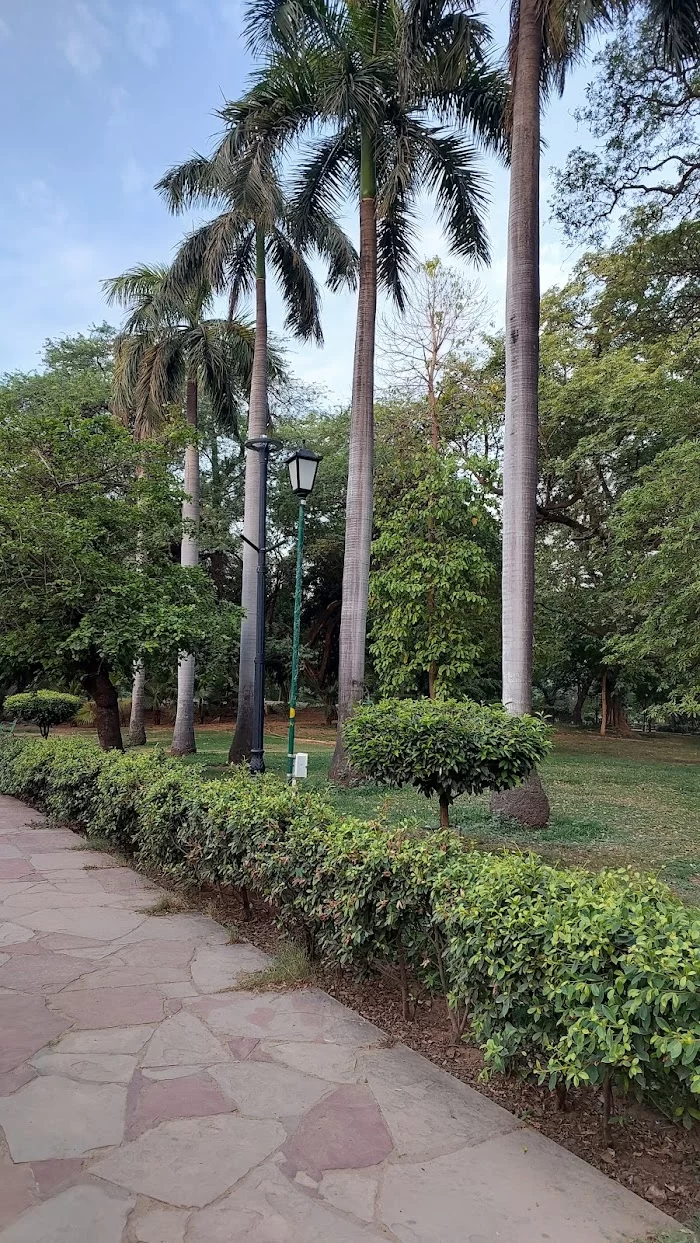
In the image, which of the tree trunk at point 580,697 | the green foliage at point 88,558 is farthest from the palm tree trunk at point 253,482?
the tree trunk at point 580,697

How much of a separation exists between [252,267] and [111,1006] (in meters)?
12.0

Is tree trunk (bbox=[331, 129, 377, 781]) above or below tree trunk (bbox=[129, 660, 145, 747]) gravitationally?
above

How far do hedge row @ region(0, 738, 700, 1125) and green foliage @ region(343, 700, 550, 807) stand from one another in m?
0.67

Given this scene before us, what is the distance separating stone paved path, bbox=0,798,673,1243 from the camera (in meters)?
1.77

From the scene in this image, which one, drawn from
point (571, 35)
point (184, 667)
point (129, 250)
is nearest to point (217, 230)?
point (129, 250)

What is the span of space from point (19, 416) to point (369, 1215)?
27.9 feet

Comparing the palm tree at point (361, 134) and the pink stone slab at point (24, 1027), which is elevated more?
the palm tree at point (361, 134)

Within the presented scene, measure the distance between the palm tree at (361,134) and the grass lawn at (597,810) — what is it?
1659 millimetres

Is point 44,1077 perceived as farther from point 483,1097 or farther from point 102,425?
point 102,425

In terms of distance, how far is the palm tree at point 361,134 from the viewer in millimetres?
8891

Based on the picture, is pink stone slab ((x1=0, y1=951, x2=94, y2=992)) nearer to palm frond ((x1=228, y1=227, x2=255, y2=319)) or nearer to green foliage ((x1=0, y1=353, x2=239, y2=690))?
green foliage ((x1=0, y1=353, x2=239, y2=690))

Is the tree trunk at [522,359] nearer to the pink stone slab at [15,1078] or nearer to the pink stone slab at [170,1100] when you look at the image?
the pink stone slab at [170,1100]

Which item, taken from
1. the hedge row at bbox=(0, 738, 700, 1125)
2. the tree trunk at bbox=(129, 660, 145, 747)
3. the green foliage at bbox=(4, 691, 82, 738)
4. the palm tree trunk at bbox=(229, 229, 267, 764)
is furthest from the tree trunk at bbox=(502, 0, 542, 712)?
the green foliage at bbox=(4, 691, 82, 738)

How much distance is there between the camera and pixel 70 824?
7070 millimetres
